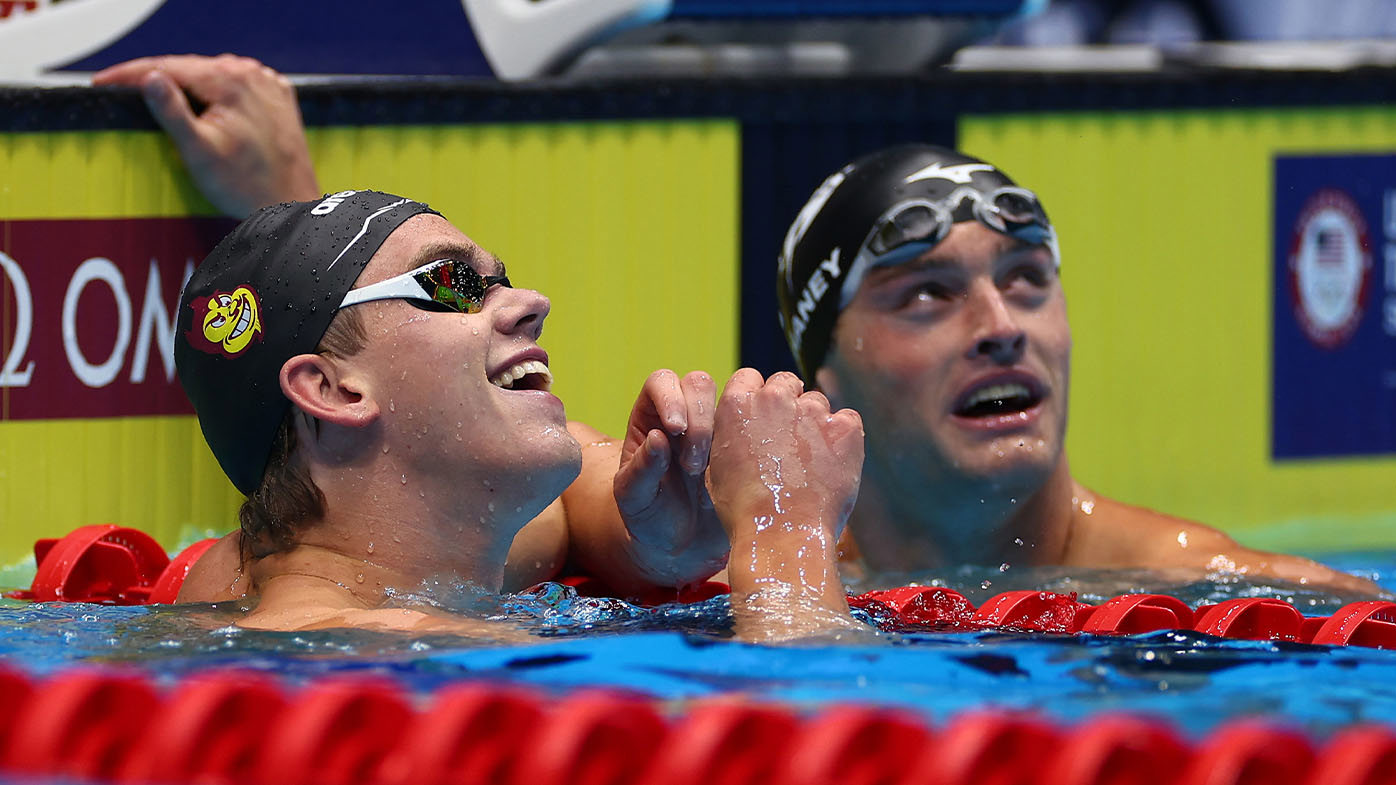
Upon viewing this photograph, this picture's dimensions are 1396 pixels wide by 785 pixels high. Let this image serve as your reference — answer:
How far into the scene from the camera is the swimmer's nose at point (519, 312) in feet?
8.34

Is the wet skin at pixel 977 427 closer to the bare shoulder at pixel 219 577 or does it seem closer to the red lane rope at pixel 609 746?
the bare shoulder at pixel 219 577

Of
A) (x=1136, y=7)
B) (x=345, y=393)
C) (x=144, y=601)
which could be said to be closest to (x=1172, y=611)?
(x=345, y=393)

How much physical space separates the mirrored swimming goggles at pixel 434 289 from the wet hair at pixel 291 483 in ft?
0.12

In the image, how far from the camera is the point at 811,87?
4141mm

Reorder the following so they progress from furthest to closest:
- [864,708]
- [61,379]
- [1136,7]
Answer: [1136,7] → [61,379] → [864,708]

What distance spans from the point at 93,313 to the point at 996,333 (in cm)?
183

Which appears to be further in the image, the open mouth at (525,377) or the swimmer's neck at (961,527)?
the swimmer's neck at (961,527)

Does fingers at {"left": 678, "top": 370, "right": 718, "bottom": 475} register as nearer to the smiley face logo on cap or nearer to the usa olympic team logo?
the smiley face logo on cap

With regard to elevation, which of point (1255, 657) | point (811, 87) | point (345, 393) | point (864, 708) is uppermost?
point (811, 87)

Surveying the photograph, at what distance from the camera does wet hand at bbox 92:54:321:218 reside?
3514mm

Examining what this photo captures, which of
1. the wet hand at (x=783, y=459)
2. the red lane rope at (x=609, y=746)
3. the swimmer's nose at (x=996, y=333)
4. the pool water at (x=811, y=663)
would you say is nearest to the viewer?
the red lane rope at (x=609, y=746)

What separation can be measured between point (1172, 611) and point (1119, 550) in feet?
2.56

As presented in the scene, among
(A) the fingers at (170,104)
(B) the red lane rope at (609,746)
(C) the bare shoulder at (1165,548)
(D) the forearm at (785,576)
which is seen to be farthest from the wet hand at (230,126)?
(B) the red lane rope at (609,746)

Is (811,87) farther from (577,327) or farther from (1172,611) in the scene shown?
(1172,611)
